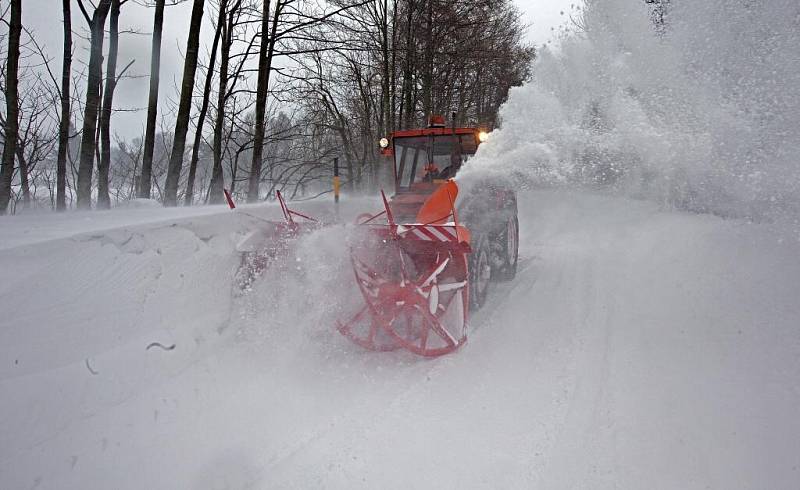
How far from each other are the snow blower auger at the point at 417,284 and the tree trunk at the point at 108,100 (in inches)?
294

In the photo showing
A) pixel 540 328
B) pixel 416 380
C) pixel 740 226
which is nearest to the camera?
pixel 416 380

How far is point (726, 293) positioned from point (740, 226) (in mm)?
1134

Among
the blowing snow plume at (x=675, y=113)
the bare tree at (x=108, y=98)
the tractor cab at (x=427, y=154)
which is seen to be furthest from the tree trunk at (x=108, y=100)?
the blowing snow plume at (x=675, y=113)

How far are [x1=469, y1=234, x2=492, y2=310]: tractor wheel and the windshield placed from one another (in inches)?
48.8

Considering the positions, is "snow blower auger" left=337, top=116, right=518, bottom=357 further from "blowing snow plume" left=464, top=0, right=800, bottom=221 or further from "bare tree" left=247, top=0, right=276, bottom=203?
"bare tree" left=247, top=0, right=276, bottom=203

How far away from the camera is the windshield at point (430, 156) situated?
18.5 feet

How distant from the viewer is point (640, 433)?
8.70 feet

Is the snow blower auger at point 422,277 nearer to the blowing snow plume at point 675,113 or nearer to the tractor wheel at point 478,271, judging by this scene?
the tractor wheel at point 478,271

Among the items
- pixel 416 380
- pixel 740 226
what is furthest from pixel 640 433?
pixel 740 226

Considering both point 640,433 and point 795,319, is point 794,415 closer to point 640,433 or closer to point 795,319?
point 640,433

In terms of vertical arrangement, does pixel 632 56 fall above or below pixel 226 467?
above

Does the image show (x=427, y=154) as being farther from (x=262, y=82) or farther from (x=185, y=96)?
(x=262, y=82)

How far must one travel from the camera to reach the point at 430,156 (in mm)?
5809

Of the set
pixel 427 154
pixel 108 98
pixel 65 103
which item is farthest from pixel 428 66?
pixel 427 154
